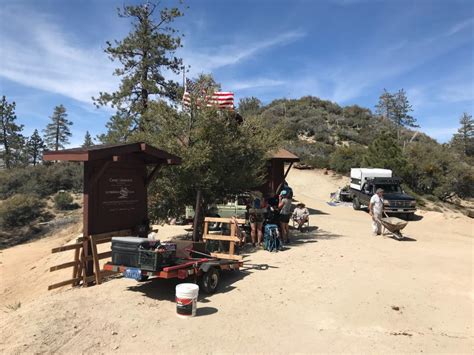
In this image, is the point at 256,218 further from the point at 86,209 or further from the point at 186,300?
the point at 186,300

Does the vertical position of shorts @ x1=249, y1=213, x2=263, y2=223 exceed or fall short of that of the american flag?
it falls short

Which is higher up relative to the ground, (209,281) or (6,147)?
(6,147)

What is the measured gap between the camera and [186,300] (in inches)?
247

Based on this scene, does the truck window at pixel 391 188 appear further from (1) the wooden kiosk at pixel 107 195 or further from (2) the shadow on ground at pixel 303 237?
(1) the wooden kiosk at pixel 107 195

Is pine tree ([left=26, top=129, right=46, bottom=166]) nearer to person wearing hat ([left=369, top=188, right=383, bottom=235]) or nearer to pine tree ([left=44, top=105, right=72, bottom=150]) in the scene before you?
pine tree ([left=44, top=105, right=72, bottom=150])

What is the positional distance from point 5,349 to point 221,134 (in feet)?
27.5

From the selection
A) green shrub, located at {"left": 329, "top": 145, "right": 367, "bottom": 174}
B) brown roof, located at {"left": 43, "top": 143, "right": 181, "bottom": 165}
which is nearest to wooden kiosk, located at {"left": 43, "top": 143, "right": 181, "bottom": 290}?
brown roof, located at {"left": 43, "top": 143, "right": 181, "bottom": 165}

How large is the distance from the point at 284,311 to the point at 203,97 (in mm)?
7439

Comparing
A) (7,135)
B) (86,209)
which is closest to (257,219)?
(86,209)

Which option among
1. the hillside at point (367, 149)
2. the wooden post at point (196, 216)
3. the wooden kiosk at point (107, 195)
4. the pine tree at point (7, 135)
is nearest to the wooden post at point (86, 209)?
the wooden kiosk at point (107, 195)

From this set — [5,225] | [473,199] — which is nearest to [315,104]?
[473,199]

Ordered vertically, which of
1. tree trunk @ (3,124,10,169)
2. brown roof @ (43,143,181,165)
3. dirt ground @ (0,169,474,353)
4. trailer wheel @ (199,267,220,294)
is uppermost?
tree trunk @ (3,124,10,169)

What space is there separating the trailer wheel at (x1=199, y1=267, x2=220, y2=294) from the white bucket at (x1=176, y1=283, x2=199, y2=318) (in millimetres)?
1255

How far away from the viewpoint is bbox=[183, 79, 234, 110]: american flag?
12.1 m
